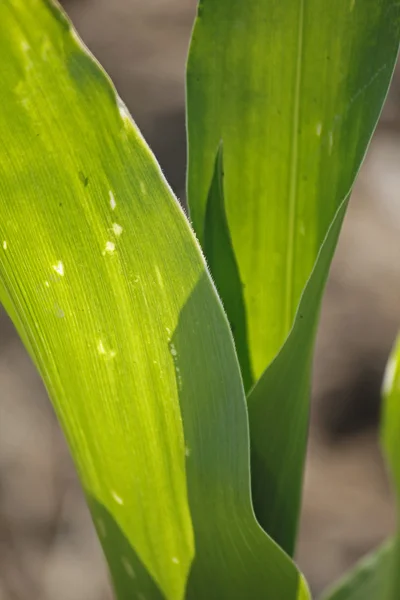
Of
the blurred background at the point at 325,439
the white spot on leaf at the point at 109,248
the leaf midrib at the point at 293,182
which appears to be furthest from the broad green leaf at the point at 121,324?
the blurred background at the point at 325,439

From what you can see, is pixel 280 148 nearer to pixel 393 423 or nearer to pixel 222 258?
pixel 222 258

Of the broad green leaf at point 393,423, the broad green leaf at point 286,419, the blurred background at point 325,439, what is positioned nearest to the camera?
the broad green leaf at point 393,423

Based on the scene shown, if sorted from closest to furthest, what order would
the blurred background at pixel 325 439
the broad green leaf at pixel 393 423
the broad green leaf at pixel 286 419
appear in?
the broad green leaf at pixel 393 423, the broad green leaf at pixel 286 419, the blurred background at pixel 325 439

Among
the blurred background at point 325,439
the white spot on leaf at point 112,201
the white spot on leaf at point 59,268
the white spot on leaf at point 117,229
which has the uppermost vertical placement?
the white spot on leaf at point 112,201

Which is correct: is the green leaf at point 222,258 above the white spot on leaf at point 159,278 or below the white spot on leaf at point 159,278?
below

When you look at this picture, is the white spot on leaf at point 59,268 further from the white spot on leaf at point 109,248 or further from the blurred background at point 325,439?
the blurred background at point 325,439

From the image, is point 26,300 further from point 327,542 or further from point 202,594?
point 327,542
